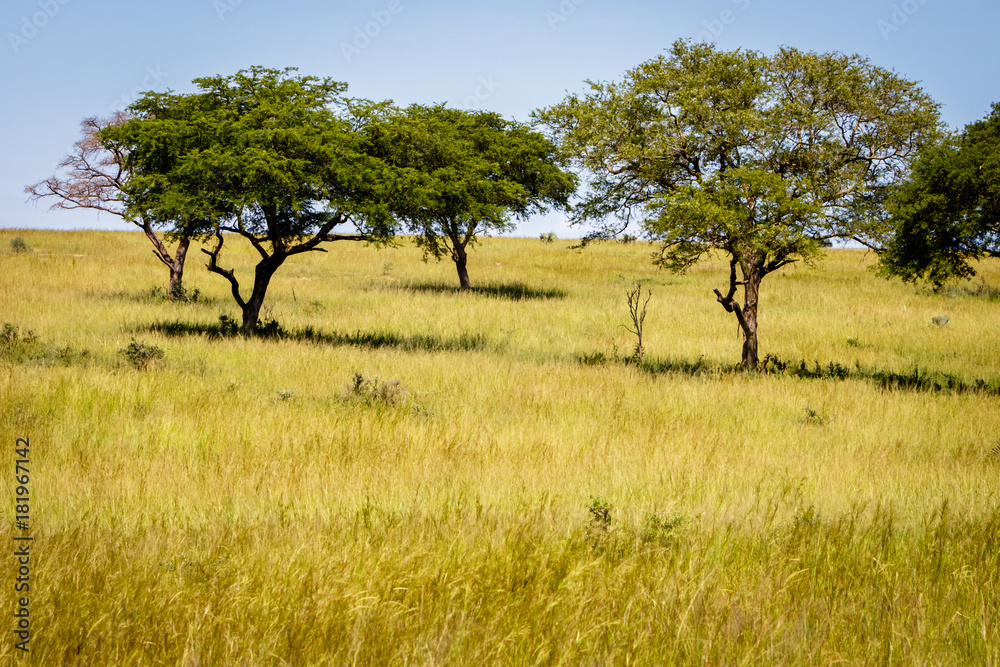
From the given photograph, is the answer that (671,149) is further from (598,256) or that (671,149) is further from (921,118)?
(598,256)

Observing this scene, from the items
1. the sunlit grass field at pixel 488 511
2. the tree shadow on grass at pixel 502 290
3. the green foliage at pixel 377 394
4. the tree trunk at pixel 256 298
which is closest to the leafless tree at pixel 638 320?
the sunlit grass field at pixel 488 511

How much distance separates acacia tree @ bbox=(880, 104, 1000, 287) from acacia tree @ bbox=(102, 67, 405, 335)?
466 inches

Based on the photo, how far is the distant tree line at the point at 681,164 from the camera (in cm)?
1373

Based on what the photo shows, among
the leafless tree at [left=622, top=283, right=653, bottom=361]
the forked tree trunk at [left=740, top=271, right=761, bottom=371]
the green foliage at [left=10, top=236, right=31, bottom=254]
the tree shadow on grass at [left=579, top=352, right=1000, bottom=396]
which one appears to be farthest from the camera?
the green foliage at [left=10, top=236, right=31, bottom=254]

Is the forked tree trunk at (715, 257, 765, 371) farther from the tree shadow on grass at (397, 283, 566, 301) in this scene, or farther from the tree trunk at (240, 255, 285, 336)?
the tree shadow on grass at (397, 283, 566, 301)

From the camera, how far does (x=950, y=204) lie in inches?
527

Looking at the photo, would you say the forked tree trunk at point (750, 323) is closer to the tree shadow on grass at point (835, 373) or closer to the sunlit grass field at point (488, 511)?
the tree shadow on grass at point (835, 373)

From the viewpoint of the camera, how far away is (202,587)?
390 cm

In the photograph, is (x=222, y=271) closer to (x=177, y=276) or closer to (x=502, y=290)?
(x=177, y=276)

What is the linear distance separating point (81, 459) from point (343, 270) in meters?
37.8

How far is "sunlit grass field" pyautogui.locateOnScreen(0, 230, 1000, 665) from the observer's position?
3.57 m

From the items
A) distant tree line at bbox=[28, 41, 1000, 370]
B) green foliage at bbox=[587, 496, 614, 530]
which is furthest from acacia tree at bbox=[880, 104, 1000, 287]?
green foliage at bbox=[587, 496, 614, 530]
